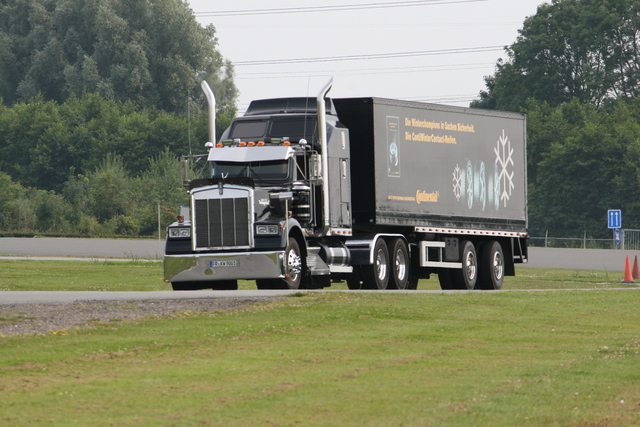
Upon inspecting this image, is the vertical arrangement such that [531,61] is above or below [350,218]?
above

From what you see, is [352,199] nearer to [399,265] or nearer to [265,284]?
[399,265]

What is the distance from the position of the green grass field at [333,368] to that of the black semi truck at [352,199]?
3.79 meters

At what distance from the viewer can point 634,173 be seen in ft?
228

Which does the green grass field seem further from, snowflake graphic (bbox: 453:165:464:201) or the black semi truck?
snowflake graphic (bbox: 453:165:464:201)

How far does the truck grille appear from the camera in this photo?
21.6 meters

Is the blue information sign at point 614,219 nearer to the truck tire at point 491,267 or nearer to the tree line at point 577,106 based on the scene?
the tree line at point 577,106

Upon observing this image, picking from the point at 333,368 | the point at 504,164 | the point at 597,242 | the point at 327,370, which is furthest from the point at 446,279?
the point at 597,242

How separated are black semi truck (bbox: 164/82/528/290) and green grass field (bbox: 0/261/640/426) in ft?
12.4

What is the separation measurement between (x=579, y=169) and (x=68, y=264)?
1678 inches

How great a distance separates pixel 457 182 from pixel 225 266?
7641mm

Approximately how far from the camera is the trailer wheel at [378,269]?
2416cm

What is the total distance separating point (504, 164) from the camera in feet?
94.1

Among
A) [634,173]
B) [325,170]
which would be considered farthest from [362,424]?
[634,173]

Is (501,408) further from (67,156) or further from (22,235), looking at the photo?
(67,156)
